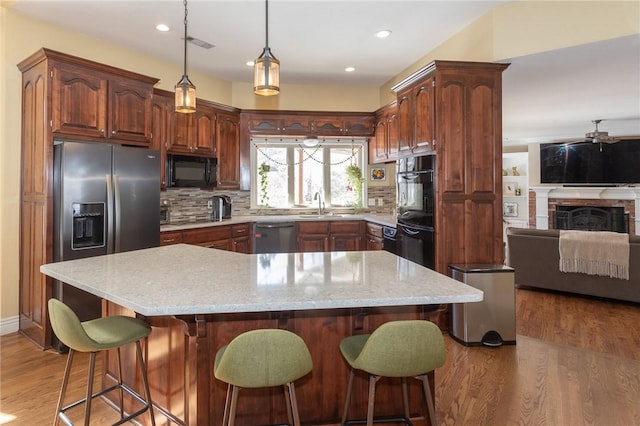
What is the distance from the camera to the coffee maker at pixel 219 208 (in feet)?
17.4

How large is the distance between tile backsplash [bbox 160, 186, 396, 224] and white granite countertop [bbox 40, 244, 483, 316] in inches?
102

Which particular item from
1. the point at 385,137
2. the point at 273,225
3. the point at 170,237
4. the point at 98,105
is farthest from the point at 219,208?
the point at 385,137

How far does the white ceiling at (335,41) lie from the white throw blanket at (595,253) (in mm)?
1830

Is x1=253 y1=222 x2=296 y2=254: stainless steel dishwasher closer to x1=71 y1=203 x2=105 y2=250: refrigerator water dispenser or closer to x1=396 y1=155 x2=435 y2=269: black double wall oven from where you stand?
x1=396 y1=155 x2=435 y2=269: black double wall oven

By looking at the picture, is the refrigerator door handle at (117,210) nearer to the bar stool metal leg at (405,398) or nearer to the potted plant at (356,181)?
the bar stool metal leg at (405,398)

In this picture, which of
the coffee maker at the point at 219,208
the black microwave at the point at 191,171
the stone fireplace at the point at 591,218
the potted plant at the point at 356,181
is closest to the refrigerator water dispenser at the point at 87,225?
the black microwave at the point at 191,171

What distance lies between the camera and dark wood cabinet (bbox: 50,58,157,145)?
328cm

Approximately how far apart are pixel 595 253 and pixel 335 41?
3850mm

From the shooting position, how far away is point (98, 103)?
11.6 feet

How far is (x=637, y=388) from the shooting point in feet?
8.38

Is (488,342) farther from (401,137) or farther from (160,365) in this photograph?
(160,365)

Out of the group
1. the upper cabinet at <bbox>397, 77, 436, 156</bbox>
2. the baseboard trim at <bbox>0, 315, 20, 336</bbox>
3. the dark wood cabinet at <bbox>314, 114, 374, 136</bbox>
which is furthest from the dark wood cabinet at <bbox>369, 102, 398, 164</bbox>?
the baseboard trim at <bbox>0, 315, 20, 336</bbox>

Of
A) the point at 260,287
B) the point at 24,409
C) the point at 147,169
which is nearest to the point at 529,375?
the point at 260,287

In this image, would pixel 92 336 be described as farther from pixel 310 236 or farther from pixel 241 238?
pixel 310 236
